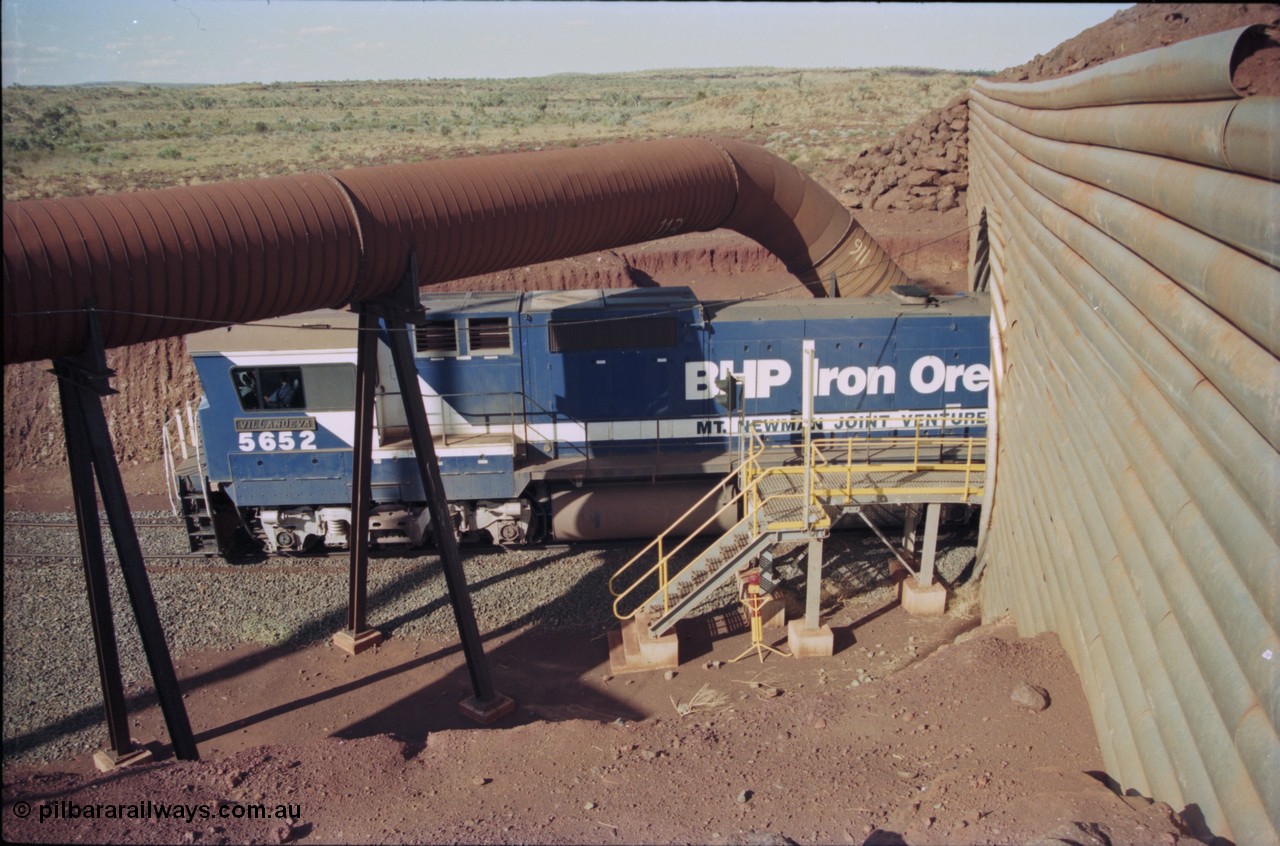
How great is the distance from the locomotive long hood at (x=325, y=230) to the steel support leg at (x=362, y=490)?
844 mm

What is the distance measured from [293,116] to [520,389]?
4788 cm

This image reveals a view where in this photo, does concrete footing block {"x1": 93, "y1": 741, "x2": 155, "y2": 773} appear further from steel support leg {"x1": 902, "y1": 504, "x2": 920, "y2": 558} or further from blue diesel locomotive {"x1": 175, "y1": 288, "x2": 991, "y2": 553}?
steel support leg {"x1": 902, "y1": 504, "x2": 920, "y2": 558}

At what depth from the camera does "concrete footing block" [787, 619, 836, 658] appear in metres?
11.7

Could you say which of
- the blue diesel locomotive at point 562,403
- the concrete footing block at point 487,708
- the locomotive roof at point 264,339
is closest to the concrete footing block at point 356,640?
the concrete footing block at point 487,708

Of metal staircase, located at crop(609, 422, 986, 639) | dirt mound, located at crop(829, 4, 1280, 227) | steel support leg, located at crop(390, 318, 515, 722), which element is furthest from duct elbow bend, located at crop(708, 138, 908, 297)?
dirt mound, located at crop(829, 4, 1280, 227)

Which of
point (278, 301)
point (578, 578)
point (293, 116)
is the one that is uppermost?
point (293, 116)

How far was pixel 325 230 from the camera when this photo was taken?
884 centimetres

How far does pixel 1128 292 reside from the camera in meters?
6.18

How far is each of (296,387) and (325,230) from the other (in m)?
5.23

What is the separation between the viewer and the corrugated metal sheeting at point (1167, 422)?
4.16m

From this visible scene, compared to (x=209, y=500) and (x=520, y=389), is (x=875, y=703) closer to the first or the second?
(x=520, y=389)

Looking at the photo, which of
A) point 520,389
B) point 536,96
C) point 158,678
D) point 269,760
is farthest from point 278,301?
point 536,96

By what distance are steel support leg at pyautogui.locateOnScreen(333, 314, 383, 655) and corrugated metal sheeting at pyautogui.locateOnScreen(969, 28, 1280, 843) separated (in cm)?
750

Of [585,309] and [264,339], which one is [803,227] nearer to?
[585,309]
